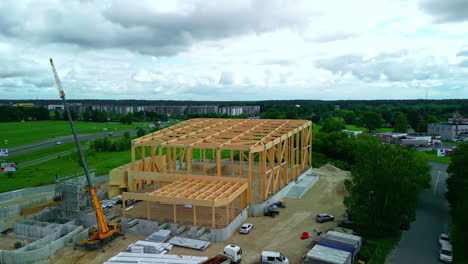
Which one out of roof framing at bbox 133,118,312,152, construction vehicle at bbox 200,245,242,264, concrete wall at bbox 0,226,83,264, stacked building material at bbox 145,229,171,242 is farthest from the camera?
roof framing at bbox 133,118,312,152

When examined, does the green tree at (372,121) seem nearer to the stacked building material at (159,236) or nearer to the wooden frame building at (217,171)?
the wooden frame building at (217,171)

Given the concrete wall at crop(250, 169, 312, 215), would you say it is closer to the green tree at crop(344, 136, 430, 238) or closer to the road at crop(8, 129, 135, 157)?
the green tree at crop(344, 136, 430, 238)

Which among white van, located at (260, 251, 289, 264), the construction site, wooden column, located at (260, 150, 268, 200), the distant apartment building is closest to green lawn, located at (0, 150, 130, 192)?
the construction site

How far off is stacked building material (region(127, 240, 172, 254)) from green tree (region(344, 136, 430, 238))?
1584 cm

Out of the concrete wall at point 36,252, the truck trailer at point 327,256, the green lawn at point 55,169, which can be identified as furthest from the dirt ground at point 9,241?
the truck trailer at point 327,256

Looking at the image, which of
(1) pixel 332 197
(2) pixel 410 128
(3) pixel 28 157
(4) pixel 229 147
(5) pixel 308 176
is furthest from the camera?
(2) pixel 410 128

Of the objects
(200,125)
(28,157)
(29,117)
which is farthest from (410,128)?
(29,117)

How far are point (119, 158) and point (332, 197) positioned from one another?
47.5m

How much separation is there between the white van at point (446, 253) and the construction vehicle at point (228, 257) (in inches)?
582

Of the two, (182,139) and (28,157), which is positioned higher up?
(182,139)

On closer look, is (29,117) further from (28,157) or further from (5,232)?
(5,232)

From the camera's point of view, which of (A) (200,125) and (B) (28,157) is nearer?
(A) (200,125)

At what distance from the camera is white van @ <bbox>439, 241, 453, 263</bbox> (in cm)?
2273

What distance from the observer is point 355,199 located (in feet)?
88.4
